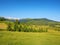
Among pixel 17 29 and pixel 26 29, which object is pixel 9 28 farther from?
pixel 26 29

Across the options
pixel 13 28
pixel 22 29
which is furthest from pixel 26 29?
pixel 13 28

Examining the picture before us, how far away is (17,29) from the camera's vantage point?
68.8m

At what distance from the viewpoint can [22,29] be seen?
6844 cm

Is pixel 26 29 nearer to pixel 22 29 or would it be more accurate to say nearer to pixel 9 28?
pixel 22 29

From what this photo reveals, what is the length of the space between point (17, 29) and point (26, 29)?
5.28 m

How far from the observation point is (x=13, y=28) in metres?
70.1

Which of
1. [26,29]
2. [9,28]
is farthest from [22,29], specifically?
[9,28]

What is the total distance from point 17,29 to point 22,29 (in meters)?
2.97

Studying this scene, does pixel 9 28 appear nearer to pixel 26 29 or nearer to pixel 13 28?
pixel 13 28

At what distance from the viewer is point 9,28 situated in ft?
222

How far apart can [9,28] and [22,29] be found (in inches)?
297

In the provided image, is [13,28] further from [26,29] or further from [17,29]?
[26,29]

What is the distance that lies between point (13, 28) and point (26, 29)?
7.97 metres

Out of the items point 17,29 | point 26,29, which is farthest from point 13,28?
point 26,29
